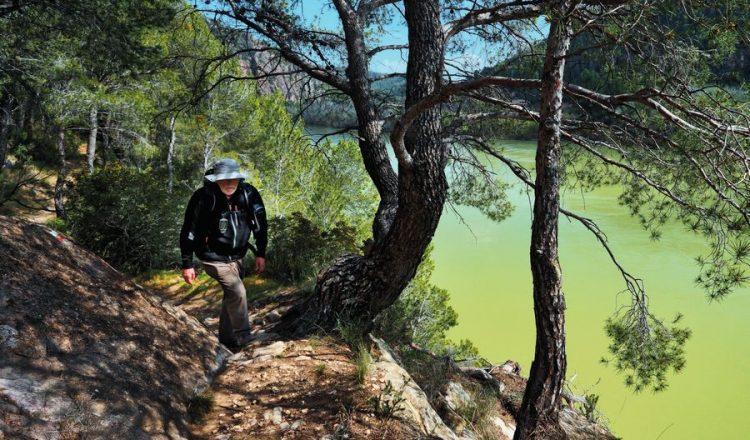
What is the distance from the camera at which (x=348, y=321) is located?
348cm

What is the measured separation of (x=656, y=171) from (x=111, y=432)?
13.3 ft

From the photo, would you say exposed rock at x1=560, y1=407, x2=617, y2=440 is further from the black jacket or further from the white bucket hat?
the white bucket hat

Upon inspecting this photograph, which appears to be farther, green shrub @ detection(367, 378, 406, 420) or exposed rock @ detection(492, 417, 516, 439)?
exposed rock @ detection(492, 417, 516, 439)

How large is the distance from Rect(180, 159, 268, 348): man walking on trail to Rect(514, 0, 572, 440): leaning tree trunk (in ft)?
6.16

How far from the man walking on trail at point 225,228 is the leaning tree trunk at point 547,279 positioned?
188 cm

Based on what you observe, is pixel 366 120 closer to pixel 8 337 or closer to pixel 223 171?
pixel 223 171

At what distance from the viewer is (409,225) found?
3.28 m

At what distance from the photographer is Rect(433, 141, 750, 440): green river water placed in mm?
7418

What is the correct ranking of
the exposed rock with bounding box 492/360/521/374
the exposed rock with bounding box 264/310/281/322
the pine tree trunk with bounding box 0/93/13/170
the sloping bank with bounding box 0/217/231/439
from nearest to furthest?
the sloping bank with bounding box 0/217/231/439 → the exposed rock with bounding box 264/310/281/322 → the exposed rock with bounding box 492/360/521/374 → the pine tree trunk with bounding box 0/93/13/170

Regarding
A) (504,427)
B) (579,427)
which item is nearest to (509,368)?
(579,427)

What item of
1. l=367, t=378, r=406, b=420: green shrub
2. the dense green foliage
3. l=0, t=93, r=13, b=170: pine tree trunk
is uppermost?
l=0, t=93, r=13, b=170: pine tree trunk

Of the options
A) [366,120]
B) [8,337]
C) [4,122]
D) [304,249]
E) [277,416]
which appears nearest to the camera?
[8,337]

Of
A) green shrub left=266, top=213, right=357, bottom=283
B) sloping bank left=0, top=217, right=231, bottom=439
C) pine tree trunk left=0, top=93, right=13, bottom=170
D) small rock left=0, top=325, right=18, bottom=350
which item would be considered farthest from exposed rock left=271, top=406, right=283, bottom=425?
pine tree trunk left=0, top=93, right=13, bottom=170

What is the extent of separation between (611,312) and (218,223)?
9570mm
